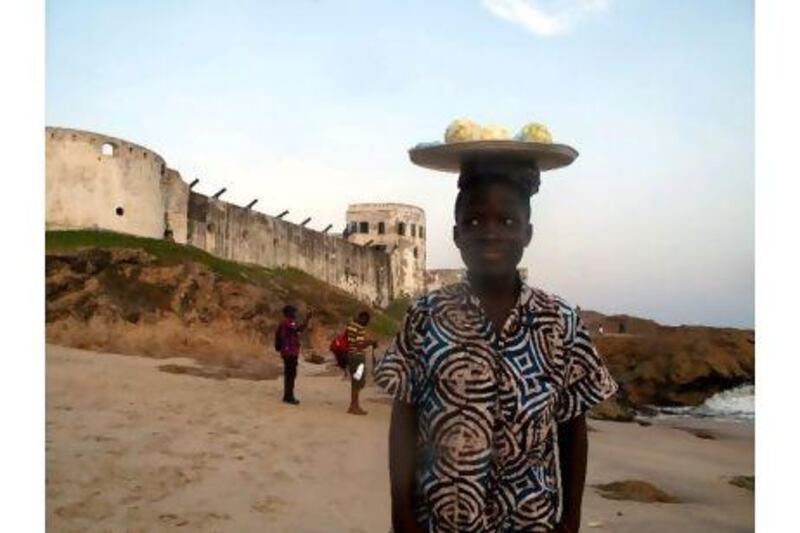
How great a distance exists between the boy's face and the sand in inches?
95.6

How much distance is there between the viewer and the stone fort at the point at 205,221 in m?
17.3

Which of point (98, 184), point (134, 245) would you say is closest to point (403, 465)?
point (134, 245)

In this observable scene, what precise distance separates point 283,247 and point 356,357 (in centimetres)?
1852

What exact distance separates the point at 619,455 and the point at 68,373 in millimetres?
5017

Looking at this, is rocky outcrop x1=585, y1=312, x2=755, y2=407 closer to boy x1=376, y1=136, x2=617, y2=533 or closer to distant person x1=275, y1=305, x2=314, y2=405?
distant person x1=275, y1=305, x2=314, y2=405

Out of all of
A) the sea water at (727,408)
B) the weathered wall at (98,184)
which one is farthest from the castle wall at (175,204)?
the sea water at (727,408)

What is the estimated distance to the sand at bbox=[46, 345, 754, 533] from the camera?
3.94 meters

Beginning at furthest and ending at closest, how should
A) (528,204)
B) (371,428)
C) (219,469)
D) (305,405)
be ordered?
(305,405), (371,428), (219,469), (528,204)

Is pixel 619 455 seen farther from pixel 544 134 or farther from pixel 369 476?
pixel 544 134

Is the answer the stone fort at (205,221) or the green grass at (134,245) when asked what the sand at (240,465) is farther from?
the green grass at (134,245)

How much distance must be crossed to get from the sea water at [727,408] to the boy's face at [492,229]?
440 inches

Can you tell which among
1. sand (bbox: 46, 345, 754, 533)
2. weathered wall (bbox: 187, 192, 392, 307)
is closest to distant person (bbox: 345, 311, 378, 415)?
sand (bbox: 46, 345, 754, 533)

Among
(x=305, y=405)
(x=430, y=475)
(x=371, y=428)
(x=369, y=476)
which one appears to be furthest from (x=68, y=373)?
(x=430, y=475)
